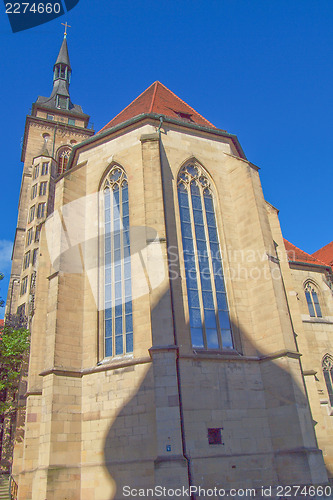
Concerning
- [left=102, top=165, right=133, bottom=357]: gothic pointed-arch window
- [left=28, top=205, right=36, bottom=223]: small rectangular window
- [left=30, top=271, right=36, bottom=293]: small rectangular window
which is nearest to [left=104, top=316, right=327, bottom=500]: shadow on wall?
[left=102, top=165, right=133, bottom=357]: gothic pointed-arch window

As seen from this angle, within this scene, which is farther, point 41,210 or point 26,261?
point 41,210

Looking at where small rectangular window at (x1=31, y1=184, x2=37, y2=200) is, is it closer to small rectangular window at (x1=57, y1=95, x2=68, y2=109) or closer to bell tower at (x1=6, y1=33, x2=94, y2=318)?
bell tower at (x1=6, y1=33, x2=94, y2=318)

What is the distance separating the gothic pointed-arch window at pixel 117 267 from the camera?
12.5 meters

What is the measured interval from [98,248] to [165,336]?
4602 mm

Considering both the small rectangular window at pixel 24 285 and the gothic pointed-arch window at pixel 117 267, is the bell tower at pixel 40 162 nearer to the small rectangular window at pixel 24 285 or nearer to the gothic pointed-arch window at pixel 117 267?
the small rectangular window at pixel 24 285

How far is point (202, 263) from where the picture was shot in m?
13.6

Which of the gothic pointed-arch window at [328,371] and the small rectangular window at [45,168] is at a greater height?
the small rectangular window at [45,168]

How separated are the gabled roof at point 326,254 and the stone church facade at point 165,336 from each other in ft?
26.2

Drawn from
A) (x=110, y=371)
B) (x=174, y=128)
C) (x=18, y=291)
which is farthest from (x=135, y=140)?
(x=18, y=291)

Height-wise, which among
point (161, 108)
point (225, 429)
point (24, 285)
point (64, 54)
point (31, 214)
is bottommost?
point (225, 429)

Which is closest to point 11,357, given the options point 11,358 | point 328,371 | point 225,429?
point 11,358

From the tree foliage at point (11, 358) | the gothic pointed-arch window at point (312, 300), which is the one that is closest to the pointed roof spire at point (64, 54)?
the tree foliage at point (11, 358)

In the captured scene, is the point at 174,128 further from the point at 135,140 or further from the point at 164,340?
the point at 164,340

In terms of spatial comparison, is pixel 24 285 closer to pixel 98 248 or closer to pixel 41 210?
pixel 41 210
